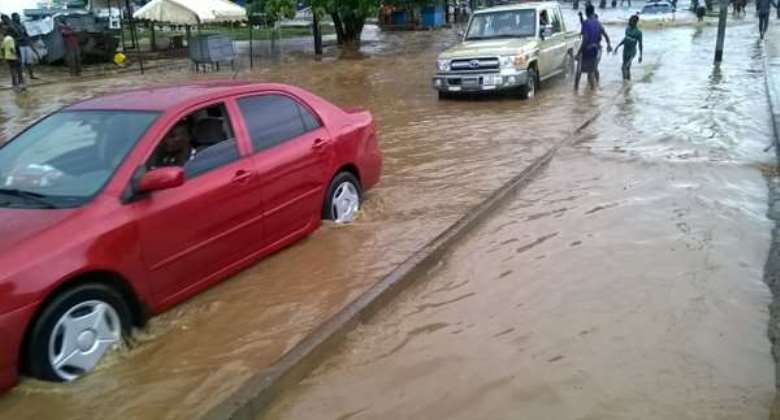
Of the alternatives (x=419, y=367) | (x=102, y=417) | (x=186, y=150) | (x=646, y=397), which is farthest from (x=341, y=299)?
(x=646, y=397)

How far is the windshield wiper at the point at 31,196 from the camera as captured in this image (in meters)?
4.44

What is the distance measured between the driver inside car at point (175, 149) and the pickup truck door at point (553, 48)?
11856 millimetres

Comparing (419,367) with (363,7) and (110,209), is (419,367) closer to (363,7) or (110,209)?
(110,209)

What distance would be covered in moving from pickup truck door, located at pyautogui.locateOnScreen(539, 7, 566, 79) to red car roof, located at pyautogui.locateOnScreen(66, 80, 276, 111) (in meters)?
11.1

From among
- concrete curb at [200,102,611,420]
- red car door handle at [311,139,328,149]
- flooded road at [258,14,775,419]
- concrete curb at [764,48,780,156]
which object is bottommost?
flooded road at [258,14,775,419]

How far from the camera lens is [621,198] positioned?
25.5ft

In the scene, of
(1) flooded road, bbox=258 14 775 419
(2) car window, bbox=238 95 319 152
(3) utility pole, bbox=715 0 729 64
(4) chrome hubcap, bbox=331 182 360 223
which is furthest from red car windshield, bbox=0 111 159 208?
(3) utility pole, bbox=715 0 729 64

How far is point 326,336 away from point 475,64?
11.2 metres

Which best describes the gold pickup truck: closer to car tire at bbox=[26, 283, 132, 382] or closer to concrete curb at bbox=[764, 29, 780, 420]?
concrete curb at bbox=[764, 29, 780, 420]

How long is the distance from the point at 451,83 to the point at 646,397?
11909 mm

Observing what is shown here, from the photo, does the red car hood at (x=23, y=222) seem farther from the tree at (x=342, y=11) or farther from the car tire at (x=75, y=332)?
the tree at (x=342, y=11)

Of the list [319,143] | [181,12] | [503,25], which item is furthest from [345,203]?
[181,12]

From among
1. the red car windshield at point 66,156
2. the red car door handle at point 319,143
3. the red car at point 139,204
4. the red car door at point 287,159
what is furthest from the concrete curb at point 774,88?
the red car windshield at point 66,156

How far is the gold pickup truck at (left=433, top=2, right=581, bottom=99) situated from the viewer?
582 inches
